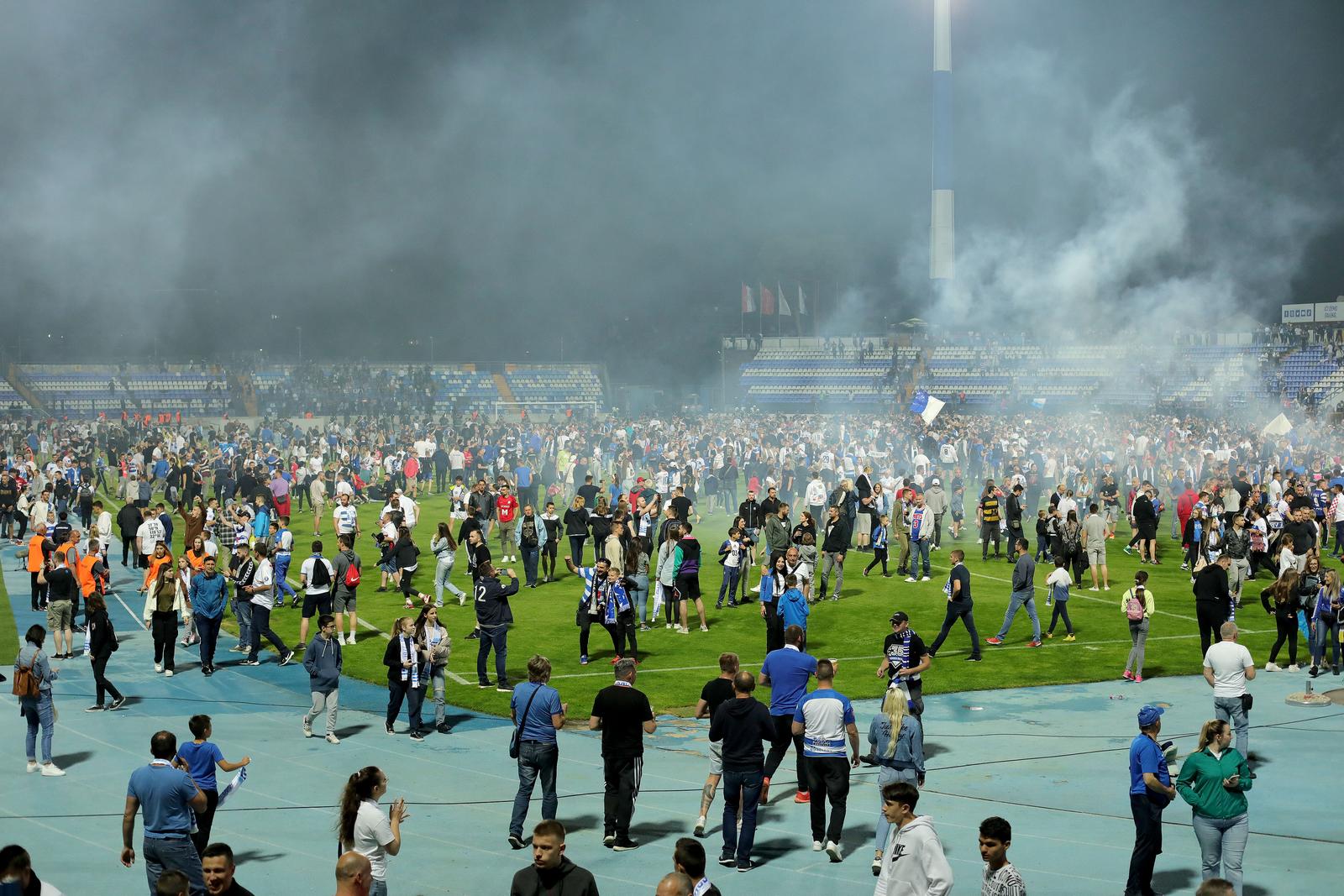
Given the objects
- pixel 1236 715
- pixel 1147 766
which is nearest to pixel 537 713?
pixel 1147 766

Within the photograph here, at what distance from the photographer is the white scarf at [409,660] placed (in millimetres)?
13359

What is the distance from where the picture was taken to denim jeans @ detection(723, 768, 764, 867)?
381 inches

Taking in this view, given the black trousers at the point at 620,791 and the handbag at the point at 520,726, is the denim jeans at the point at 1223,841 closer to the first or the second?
the black trousers at the point at 620,791

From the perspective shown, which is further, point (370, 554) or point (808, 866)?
point (370, 554)

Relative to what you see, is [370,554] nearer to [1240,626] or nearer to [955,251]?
[1240,626]

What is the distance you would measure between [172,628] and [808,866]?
32.4ft

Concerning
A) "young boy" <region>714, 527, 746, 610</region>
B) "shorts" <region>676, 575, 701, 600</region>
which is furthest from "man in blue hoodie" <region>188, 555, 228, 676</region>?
"young boy" <region>714, 527, 746, 610</region>

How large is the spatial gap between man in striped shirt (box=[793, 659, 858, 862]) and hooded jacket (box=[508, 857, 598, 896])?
148 inches

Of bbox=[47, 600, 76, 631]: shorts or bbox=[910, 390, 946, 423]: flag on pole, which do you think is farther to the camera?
bbox=[910, 390, 946, 423]: flag on pole

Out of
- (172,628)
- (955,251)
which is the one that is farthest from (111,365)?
(172,628)

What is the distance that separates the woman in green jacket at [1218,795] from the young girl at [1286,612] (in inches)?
315

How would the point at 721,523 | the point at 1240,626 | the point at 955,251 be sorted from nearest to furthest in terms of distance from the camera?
the point at 1240,626 → the point at 721,523 → the point at 955,251

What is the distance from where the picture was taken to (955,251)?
75875 millimetres

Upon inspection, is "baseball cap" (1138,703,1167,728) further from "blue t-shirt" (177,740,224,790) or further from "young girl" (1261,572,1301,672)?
"young girl" (1261,572,1301,672)
